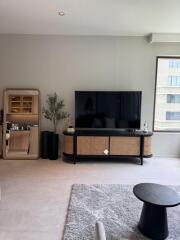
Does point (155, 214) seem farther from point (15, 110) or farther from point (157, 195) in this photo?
point (15, 110)

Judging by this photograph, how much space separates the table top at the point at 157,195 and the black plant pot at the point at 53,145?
2696 millimetres

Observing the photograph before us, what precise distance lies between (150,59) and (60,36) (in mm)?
2023

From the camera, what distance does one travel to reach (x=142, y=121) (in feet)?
16.9

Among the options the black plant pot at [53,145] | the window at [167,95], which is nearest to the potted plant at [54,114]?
the black plant pot at [53,145]

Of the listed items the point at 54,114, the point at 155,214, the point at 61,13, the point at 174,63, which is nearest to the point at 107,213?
the point at 155,214

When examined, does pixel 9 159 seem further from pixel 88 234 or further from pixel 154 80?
pixel 154 80

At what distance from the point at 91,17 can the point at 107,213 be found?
306cm

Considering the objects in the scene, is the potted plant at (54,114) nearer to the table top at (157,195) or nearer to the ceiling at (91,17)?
the ceiling at (91,17)

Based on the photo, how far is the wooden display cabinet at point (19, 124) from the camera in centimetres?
496

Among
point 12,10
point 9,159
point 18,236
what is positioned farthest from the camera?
point 9,159

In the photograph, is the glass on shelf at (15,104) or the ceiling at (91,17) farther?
the glass on shelf at (15,104)

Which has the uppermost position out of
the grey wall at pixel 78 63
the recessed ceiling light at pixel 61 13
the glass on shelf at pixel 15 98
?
the recessed ceiling light at pixel 61 13

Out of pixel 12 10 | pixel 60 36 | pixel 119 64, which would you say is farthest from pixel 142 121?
pixel 12 10

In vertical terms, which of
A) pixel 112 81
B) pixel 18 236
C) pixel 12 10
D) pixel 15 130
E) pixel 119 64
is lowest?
pixel 18 236
